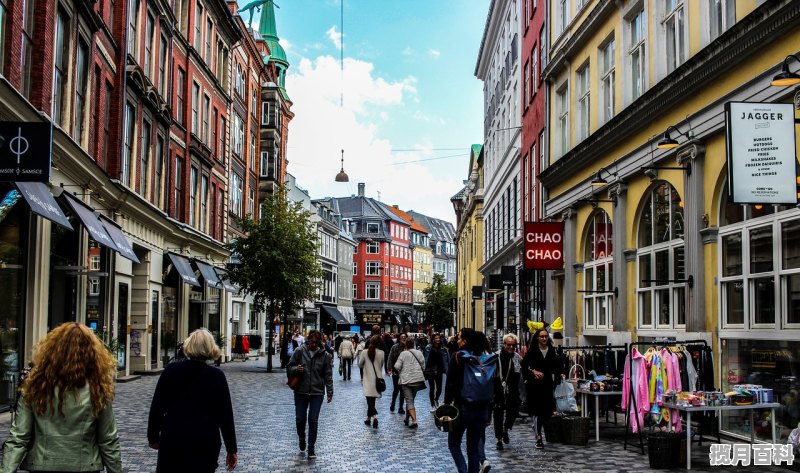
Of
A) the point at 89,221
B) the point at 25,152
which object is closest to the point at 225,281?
the point at 89,221

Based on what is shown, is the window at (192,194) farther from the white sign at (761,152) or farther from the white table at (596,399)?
the white sign at (761,152)

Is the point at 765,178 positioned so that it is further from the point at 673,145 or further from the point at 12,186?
the point at 12,186

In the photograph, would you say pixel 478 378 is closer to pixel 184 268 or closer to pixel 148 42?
pixel 148 42

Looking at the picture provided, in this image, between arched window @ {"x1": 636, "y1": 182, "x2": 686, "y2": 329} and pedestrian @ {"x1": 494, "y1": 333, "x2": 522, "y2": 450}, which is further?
arched window @ {"x1": 636, "y1": 182, "x2": 686, "y2": 329}

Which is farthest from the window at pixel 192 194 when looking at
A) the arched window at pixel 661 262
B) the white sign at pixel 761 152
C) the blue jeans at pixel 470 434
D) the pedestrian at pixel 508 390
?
the white sign at pixel 761 152

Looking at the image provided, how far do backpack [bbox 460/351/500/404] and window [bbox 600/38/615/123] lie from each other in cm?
1216

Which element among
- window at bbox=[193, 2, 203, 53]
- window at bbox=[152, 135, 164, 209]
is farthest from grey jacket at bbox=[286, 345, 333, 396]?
window at bbox=[193, 2, 203, 53]

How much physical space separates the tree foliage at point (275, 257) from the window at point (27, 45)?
774 inches

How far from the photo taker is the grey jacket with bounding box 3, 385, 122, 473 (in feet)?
18.3

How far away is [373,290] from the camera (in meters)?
123

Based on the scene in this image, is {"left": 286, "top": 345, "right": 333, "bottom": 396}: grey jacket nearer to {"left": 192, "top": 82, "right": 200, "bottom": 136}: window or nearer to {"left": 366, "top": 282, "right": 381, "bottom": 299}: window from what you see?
{"left": 192, "top": 82, "right": 200, "bottom": 136}: window

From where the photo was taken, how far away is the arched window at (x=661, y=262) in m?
16.5

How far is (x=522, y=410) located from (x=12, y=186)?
10.7 m

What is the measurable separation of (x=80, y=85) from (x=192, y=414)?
1739 cm
